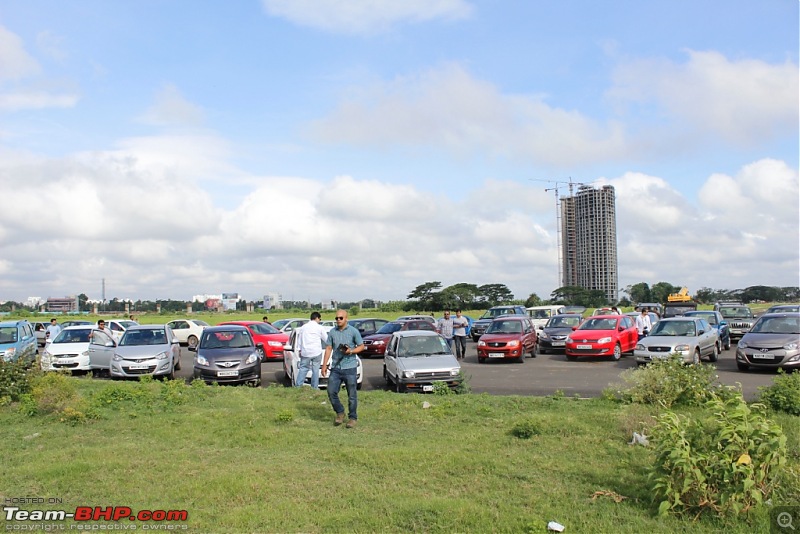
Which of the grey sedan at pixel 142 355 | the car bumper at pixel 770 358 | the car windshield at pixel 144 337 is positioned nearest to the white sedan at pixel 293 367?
the grey sedan at pixel 142 355

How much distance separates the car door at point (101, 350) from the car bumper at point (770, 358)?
1777 cm

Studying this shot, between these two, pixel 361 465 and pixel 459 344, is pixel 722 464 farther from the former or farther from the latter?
pixel 459 344

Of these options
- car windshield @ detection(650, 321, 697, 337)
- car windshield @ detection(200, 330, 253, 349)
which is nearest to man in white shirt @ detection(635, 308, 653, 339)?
car windshield @ detection(650, 321, 697, 337)

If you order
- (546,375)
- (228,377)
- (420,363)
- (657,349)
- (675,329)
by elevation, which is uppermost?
(675,329)

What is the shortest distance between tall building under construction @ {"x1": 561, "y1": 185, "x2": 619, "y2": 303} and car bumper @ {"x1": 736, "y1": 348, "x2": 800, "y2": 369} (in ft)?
230

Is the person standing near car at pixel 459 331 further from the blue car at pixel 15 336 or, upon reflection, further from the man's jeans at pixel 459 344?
the blue car at pixel 15 336

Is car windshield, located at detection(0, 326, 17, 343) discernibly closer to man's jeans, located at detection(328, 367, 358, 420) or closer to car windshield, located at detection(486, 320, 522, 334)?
man's jeans, located at detection(328, 367, 358, 420)

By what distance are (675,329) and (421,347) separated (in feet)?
29.8

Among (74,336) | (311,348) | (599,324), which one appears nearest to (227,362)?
(311,348)

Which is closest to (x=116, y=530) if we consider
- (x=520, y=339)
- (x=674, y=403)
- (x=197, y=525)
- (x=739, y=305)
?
(x=197, y=525)

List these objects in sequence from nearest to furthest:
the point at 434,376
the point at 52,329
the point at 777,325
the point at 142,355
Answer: the point at 434,376, the point at 142,355, the point at 777,325, the point at 52,329

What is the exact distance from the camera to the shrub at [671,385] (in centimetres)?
997

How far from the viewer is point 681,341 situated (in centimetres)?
1778

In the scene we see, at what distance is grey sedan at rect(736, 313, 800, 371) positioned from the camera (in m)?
16.0
